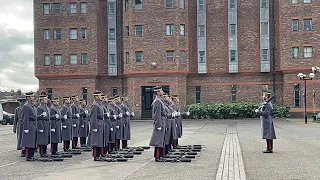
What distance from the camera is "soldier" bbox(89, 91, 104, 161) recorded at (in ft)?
49.6

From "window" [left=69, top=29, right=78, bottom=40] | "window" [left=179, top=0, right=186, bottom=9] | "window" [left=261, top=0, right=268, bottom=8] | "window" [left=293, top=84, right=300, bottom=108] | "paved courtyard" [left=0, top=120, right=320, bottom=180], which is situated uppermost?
"window" [left=261, top=0, right=268, bottom=8]

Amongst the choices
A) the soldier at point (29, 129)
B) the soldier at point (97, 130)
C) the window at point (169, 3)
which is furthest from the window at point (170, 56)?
the soldier at point (29, 129)

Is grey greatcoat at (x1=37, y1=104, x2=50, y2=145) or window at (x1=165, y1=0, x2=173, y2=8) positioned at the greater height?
window at (x1=165, y1=0, x2=173, y2=8)

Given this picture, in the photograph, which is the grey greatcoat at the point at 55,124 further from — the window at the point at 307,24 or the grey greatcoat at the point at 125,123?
the window at the point at 307,24

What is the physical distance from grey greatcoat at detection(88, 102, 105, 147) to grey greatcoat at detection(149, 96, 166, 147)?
1740 mm

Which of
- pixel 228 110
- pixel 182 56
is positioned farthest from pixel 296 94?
pixel 182 56

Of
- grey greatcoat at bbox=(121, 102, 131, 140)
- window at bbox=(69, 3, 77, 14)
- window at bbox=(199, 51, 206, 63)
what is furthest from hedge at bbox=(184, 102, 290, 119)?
grey greatcoat at bbox=(121, 102, 131, 140)

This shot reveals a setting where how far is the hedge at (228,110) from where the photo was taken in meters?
46.1

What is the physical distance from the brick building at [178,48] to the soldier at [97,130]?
102 ft

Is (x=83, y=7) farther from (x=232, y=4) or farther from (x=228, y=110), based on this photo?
(x=228, y=110)

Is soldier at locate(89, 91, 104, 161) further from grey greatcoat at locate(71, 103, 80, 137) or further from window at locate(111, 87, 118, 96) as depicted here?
window at locate(111, 87, 118, 96)

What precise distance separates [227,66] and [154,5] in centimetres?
975

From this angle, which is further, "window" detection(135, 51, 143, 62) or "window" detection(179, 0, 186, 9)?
"window" detection(135, 51, 143, 62)

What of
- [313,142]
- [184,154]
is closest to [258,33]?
[313,142]
